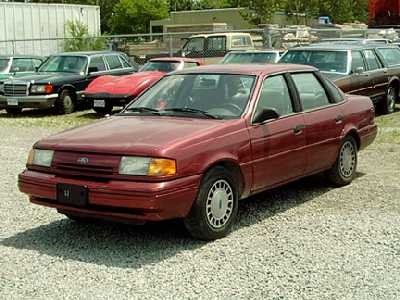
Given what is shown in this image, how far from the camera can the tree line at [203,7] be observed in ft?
159

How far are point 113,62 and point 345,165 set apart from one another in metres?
11.8

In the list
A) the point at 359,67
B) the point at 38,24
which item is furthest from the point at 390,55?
the point at 38,24

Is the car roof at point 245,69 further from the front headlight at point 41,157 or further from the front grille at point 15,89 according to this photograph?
the front grille at point 15,89

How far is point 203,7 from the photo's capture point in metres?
101

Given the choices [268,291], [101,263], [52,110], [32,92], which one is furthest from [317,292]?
[52,110]

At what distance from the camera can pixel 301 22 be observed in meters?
51.8

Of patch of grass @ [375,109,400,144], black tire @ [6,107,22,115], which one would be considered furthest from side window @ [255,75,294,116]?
black tire @ [6,107,22,115]

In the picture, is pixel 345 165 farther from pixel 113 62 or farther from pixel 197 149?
pixel 113 62

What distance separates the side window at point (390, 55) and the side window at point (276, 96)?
Answer: 9.13 m

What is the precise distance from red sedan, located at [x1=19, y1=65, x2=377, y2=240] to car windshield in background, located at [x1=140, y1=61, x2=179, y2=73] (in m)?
9.22

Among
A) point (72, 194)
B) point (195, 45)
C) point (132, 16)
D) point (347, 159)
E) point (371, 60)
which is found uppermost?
point (132, 16)

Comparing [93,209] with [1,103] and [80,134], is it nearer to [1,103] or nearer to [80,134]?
[80,134]

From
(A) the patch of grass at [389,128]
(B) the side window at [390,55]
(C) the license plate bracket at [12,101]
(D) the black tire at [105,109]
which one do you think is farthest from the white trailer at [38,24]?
(A) the patch of grass at [389,128]

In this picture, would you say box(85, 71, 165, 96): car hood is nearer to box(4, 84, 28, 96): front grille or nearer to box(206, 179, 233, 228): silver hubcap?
box(4, 84, 28, 96): front grille
